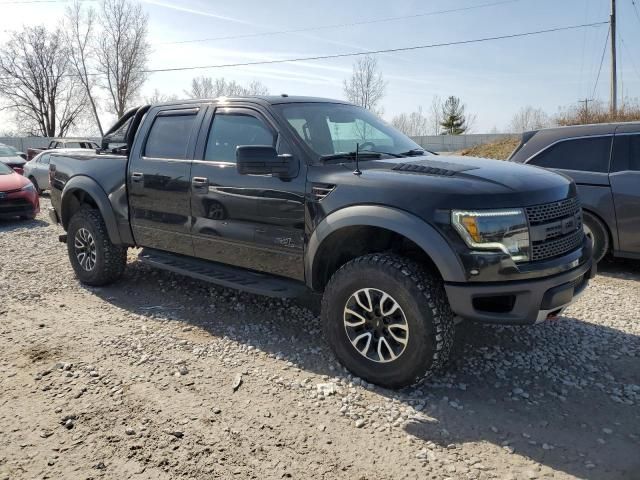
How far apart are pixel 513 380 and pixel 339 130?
2342 mm

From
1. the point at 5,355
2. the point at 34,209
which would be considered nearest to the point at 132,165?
the point at 5,355

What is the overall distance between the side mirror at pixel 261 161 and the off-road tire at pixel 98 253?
2.43m

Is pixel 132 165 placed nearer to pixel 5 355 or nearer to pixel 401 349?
pixel 5 355

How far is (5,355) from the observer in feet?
12.6

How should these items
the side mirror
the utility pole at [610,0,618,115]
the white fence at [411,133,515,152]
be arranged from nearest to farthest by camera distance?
the side mirror → the utility pole at [610,0,618,115] → the white fence at [411,133,515,152]

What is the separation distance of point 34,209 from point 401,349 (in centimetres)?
959

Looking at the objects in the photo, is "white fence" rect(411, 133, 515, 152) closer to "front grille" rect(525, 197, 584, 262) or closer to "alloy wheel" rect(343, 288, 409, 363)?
"front grille" rect(525, 197, 584, 262)

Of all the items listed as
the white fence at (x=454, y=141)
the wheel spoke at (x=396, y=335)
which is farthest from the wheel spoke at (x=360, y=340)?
the white fence at (x=454, y=141)

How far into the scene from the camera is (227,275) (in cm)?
421

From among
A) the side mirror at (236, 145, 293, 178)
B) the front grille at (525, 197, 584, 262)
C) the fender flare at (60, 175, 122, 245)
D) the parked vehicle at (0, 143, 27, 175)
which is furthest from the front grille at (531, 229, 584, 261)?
the parked vehicle at (0, 143, 27, 175)

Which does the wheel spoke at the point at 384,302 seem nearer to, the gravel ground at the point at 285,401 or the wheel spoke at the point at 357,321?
the wheel spoke at the point at 357,321

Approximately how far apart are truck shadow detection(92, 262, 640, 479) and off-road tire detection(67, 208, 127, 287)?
0.41m

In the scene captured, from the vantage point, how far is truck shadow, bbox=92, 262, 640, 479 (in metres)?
2.71

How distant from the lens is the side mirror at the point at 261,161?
3453 mm
